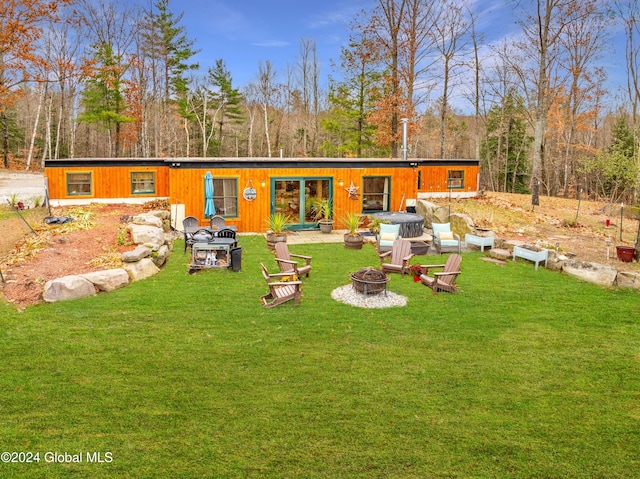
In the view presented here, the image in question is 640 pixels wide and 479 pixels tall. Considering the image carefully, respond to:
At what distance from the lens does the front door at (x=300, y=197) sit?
1473 centimetres

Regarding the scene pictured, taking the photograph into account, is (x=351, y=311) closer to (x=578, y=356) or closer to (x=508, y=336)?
(x=508, y=336)

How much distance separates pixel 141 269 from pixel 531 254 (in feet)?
29.4

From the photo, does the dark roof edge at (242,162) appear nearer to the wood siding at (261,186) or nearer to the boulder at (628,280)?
the wood siding at (261,186)

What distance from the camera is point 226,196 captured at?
1426cm

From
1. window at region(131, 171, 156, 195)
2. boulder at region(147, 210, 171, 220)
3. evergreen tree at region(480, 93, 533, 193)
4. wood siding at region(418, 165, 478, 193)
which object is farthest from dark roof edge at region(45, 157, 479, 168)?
evergreen tree at region(480, 93, 533, 193)

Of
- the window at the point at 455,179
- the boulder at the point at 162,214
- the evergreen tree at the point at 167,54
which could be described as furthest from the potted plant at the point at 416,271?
the evergreen tree at the point at 167,54

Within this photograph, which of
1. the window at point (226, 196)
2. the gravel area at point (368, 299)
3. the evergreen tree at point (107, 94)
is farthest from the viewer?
the evergreen tree at point (107, 94)

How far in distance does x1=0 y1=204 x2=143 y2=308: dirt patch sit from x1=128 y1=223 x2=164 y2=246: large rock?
0.73 feet

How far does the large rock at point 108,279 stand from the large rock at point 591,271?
9.48 m

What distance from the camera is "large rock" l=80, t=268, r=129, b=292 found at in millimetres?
7629

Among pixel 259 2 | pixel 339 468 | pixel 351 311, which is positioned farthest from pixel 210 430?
pixel 259 2

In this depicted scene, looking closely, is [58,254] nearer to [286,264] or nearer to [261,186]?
[286,264]

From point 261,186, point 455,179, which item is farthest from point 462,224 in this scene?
point 455,179

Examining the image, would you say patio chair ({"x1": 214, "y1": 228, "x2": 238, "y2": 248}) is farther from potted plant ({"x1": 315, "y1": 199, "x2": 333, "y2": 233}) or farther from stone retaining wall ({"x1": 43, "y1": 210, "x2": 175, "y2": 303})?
potted plant ({"x1": 315, "y1": 199, "x2": 333, "y2": 233})
